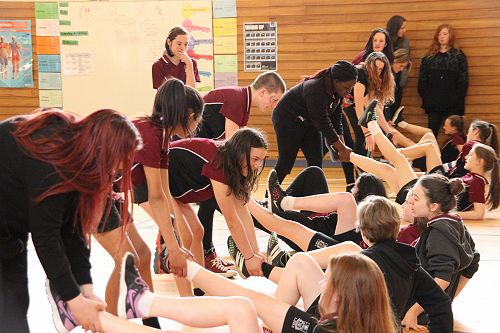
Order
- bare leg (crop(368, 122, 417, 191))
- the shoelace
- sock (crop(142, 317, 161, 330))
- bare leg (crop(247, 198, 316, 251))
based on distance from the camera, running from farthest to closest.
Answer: bare leg (crop(368, 122, 417, 191)), the shoelace, bare leg (crop(247, 198, 316, 251)), sock (crop(142, 317, 161, 330))

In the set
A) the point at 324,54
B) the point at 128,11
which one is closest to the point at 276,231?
the point at 324,54

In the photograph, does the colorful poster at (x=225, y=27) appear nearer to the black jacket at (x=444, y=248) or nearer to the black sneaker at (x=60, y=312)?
the black jacket at (x=444, y=248)

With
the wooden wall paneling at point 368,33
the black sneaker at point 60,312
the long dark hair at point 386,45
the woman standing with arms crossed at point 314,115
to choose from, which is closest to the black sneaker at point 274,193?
the woman standing with arms crossed at point 314,115

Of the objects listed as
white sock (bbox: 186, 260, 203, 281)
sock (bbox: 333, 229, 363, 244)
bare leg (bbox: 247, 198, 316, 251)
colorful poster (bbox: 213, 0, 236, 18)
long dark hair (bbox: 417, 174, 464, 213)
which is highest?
colorful poster (bbox: 213, 0, 236, 18)

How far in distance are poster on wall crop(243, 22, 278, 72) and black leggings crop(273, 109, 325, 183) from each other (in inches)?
153

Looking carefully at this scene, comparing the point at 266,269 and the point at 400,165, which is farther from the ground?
the point at 400,165

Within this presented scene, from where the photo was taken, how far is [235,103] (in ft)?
15.2

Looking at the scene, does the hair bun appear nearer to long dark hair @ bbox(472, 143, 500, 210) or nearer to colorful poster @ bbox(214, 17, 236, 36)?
long dark hair @ bbox(472, 143, 500, 210)

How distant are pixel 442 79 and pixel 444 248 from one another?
5.66 m

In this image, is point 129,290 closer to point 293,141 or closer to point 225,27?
point 293,141

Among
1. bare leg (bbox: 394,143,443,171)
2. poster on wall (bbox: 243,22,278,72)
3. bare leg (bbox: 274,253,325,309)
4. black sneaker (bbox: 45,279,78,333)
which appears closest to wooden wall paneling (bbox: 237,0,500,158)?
poster on wall (bbox: 243,22,278,72)

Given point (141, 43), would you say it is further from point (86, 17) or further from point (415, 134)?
point (415, 134)

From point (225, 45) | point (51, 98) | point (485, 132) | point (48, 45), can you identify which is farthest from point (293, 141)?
point (48, 45)

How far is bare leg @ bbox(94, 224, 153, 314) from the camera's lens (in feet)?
9.79
